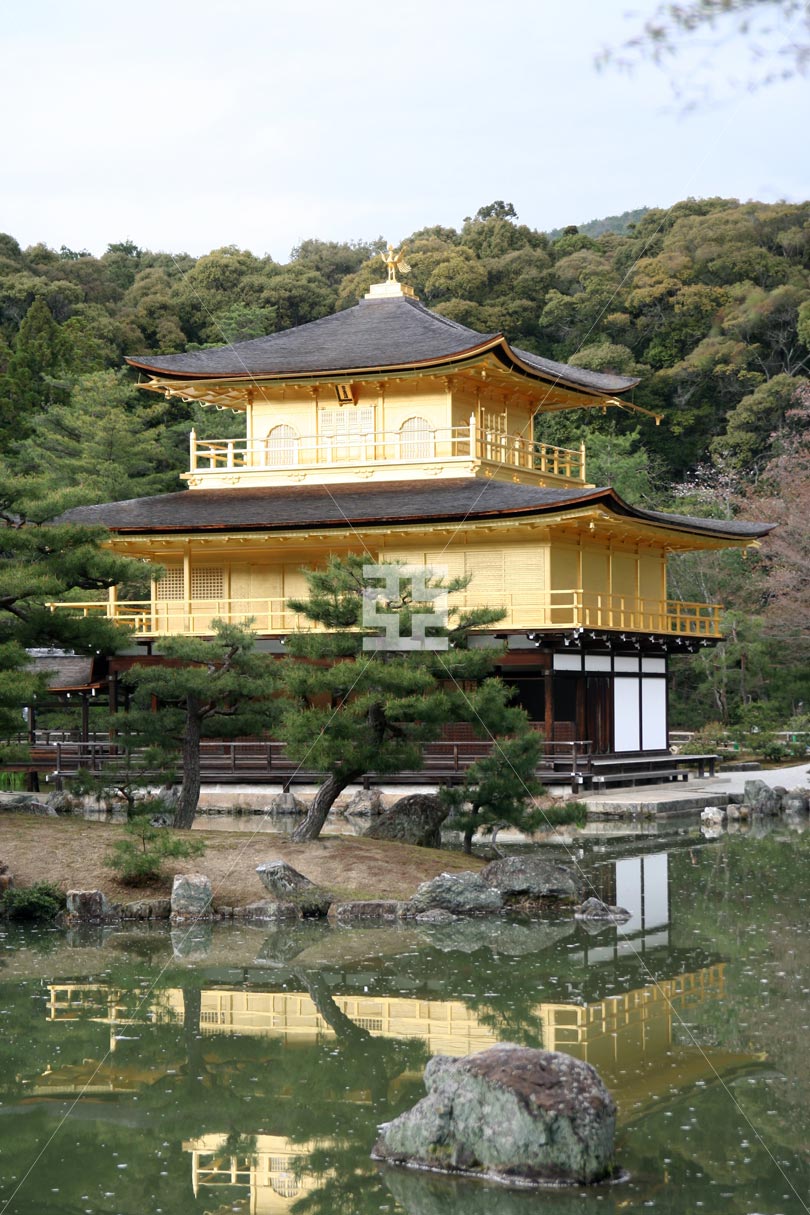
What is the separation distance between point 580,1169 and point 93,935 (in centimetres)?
777

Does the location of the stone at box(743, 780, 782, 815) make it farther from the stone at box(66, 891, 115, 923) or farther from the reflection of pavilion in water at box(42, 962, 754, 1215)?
the stone at box(66, 891, 115, 923)

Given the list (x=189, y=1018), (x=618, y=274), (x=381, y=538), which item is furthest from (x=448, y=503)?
(x=618, y=274)

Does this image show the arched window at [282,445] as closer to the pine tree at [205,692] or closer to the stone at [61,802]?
the stone at [61,802]

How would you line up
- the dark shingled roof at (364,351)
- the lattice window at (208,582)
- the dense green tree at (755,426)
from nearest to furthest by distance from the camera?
the dark shingled roof at (364,351)
the lattice window at (208,582)
the dense green tree at (755,426)

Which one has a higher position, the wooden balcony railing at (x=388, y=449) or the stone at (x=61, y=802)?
the wooden balcony railing at (x=388, y=449)

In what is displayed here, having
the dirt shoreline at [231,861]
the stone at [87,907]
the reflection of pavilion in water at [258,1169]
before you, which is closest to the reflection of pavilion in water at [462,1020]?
the reflection of pavilion in water at [258,1169]

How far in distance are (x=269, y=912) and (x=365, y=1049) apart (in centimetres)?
514

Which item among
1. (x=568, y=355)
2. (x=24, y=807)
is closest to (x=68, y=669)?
(x=24, y=807)

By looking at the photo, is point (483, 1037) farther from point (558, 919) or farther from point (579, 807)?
point (579, 807)

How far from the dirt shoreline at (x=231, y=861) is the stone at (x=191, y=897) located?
0.27 metres

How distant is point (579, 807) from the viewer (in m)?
17.3

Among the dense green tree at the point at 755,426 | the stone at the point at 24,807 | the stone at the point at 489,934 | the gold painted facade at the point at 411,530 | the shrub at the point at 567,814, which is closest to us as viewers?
the stone at the point at 489,934

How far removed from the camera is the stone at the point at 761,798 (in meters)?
24.2

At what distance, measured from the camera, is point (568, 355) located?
52438 mm
